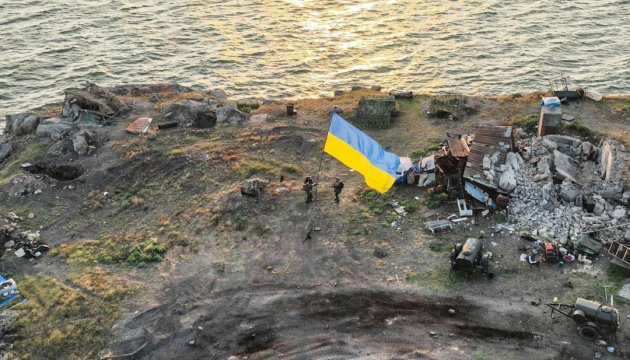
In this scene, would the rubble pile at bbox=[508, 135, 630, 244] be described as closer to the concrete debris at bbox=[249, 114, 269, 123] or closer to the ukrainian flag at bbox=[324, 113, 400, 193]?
the ukrainian flag at bbox=[324, 113, 400, 193]

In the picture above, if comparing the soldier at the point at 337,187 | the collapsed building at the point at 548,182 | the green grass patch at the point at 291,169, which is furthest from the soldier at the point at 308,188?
the collapsed building at the point at 548,182

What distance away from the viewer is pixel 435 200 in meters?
23.5

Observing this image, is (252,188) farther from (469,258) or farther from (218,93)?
(218,93)

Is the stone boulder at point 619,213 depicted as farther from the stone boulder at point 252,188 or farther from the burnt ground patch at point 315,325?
the stone boulder at point 252,188

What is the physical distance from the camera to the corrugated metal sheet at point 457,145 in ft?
79.7

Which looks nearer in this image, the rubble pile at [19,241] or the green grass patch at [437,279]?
the green grass patch at [437,279]

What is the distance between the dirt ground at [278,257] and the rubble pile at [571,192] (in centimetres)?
142

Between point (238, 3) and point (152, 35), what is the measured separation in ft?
29.3

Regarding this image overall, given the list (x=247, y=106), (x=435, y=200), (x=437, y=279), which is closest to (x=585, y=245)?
(x=437, y=279)

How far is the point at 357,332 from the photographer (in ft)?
58.6

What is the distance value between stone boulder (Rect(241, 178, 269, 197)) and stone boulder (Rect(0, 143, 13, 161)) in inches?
571

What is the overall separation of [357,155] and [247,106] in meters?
13.9

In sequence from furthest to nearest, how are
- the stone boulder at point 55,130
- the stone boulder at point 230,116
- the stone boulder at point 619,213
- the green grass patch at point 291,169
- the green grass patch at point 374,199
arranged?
the stone boulder at point 230,116, the stone boulder at point 55,130, the green grass patch at point 291,169, the green grass patch at point 374,199, the stone boulder at point 619,213

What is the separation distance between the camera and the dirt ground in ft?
57.9
